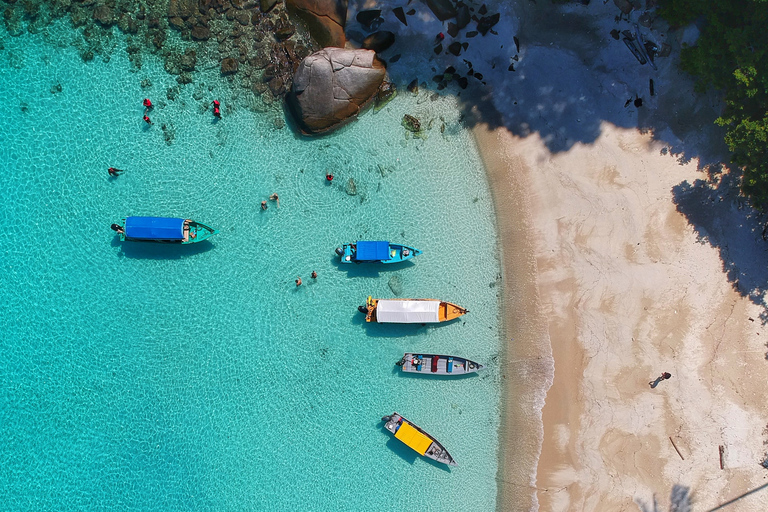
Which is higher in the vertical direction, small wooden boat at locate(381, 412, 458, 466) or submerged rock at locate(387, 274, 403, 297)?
submerged rock at locate(387, 274, 403, 297)

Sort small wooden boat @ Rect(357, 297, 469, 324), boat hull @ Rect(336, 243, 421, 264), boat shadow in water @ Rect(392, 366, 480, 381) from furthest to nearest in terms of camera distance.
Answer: boat shadow in water @ Rect(392, 366, 480, 381)
boat hull @ Rect(336, 243, 421, 264)
small wooden boat @ Rect(357, 297, 469, 324)

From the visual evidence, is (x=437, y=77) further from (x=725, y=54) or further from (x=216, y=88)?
(x=725, y=54)

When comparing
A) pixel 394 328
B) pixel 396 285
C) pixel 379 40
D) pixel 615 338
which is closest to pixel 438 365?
pixel 394 328

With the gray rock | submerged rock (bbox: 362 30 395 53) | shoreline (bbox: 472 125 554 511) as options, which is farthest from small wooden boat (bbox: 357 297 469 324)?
the gray rock

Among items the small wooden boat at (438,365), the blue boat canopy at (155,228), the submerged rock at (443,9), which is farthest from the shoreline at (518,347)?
the blue boat canopy at (155,228)

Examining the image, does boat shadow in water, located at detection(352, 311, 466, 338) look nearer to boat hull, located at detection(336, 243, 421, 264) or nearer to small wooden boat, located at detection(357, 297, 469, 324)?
small wooden boat, located at detection(357, 297, 469, 324)

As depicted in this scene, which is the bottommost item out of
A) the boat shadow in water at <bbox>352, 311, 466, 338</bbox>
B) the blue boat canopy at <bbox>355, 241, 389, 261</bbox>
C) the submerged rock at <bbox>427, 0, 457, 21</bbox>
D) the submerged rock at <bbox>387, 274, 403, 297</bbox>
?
the boat shadow in water at <bbox>352, 311, 466, 338</bbox>

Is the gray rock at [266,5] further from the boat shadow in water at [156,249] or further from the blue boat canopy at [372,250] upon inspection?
the blue boat canopy at [372,250]

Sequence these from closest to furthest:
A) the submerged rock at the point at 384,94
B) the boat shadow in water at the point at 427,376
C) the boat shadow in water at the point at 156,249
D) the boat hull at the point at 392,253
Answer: the boat hull at the point at 392,253, the boat shadow in water at the point at 156,249, the boat shadow in water at the point at 427,376, the submerged rock at the point at 384,94
